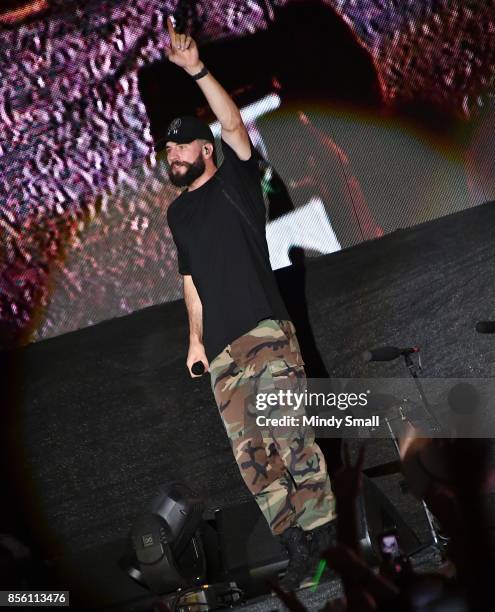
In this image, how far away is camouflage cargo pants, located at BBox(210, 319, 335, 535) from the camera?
118 inches

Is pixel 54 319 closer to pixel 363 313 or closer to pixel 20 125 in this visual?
pixel 20 125

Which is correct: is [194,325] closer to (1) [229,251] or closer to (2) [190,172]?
(1) [229,251]

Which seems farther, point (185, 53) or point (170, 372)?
point (170, 372)

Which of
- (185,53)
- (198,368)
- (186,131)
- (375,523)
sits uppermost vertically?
(185,53)

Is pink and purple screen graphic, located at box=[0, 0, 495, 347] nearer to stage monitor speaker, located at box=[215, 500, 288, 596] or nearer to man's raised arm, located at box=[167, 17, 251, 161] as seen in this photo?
man's raised arm, located at box=[167, 17, 251, 161]

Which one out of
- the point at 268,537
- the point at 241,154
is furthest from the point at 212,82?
the point at 268,537

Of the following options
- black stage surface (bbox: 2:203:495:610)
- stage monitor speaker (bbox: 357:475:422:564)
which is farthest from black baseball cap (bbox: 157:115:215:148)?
stage monitor speaker (bbox: 357:475:422:564)

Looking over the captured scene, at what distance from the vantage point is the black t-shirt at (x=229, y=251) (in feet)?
10.4

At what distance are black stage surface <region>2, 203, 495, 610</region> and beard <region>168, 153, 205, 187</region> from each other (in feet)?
3.00

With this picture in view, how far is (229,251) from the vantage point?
10.7 feet

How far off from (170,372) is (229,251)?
1.10m

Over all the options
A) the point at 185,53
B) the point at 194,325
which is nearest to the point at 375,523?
the point at 194,325

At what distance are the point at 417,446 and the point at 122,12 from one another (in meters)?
3.56

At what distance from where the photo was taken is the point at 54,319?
421cm
